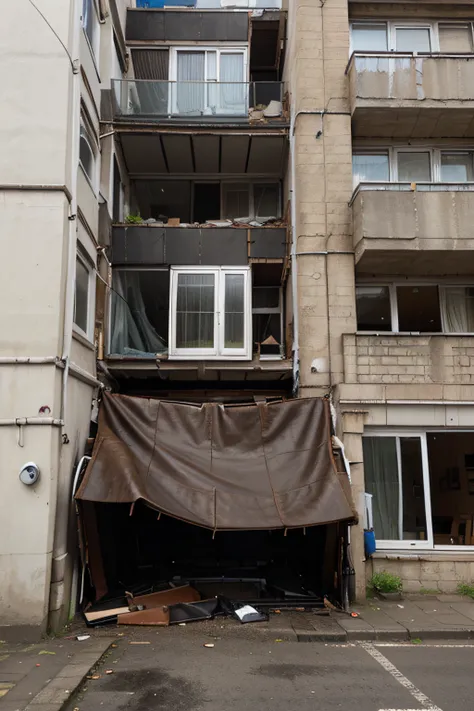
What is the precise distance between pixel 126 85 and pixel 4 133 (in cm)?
469

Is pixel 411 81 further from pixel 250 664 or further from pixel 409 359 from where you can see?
pixel 250 664

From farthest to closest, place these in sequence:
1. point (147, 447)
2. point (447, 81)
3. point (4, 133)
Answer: point (447, 81)
point (147, 447)
point (4, 133)

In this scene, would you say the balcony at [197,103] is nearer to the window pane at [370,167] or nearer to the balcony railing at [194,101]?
the balcony railing at [194,101]

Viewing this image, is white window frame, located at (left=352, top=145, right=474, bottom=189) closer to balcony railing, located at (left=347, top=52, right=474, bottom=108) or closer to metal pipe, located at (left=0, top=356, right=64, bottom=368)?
balcony railing, located at (left=347, top=52, right=474, bottom=108)

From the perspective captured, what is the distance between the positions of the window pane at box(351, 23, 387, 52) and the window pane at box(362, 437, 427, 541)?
28.9ft

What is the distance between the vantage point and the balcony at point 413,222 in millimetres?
10477

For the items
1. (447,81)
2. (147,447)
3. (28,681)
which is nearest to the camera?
(28,681)

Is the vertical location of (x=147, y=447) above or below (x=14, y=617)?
above

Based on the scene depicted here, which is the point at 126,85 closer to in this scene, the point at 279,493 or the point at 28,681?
the point at 279,493

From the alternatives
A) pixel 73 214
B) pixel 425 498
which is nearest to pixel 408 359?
pixel 425 498

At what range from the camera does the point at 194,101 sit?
41.7 feet

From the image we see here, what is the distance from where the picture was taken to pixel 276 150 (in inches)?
506

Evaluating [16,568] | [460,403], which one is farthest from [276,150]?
[16,568]

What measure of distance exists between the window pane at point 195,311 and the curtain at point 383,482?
3.89 meters
